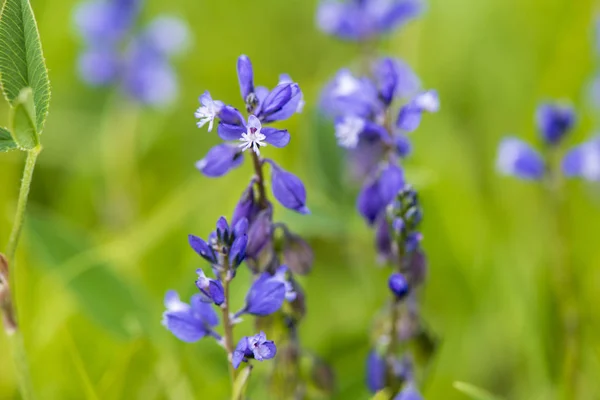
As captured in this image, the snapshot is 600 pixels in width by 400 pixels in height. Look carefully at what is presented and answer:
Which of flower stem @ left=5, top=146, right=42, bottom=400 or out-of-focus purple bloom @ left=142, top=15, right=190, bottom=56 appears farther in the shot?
out-of-focus purple bloom @ left=142, top=15, right=190, bottom=56

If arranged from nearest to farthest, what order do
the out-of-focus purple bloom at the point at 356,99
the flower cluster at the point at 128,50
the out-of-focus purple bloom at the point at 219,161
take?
the out-of-focus purple bloom at the point at 219,161 < the out-of-focus purple bloom at the point at 356,99 < the flower cluster at the point at 128,50

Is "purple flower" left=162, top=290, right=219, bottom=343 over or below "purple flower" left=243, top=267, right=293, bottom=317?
below

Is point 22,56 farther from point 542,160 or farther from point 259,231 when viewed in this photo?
point 542,160

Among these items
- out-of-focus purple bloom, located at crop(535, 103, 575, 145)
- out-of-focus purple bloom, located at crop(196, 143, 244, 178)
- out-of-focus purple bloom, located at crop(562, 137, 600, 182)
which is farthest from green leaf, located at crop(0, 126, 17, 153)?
out-of-focus purple bloom, located at crop(562, 137, 600, 182)

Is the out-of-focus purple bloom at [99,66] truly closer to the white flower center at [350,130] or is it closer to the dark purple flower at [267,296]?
the white flower center at [350,130]

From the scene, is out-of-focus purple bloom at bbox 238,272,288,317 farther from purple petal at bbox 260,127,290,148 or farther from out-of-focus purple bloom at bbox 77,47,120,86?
out-of-focus purple bloom at bbox 77,47,120,86

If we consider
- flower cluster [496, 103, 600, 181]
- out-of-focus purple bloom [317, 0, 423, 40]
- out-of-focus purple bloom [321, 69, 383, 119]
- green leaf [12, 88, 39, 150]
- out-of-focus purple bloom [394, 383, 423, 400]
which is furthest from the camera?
out-of-focus purple bloom [317, 0, 423, 40]

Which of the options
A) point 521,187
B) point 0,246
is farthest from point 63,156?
point 521,187

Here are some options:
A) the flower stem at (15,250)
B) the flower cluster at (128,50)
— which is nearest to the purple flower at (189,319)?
the flower stem at (15,250)
